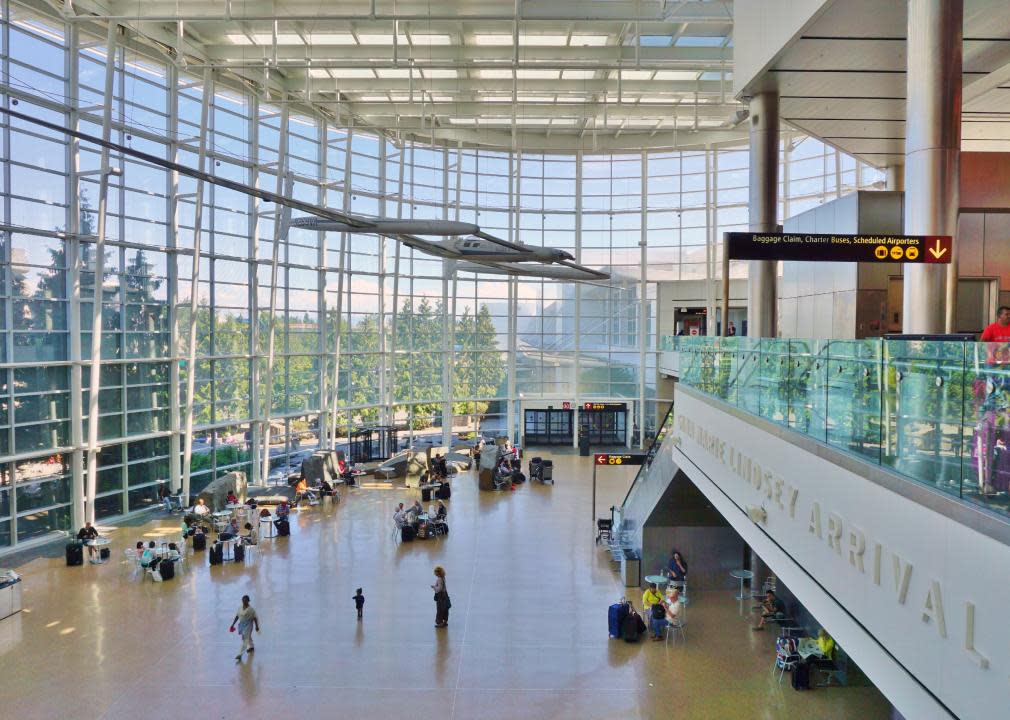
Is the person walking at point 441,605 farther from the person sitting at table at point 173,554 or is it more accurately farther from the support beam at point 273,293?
the support beam at point 273,293

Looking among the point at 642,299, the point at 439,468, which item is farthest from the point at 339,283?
the point at 642,299

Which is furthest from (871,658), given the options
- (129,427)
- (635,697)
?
(129,427)

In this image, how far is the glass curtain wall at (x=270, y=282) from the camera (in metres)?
17.1

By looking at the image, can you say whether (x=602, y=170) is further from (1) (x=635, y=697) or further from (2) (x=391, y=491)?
(1) (x=635, y=697)

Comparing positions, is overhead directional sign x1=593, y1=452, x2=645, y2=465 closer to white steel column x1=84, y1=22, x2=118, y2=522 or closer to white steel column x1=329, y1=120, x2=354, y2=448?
white steel column x1=329, y1=120, x2=354, y2=448

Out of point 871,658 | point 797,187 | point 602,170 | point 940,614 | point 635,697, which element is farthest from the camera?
point 602,170

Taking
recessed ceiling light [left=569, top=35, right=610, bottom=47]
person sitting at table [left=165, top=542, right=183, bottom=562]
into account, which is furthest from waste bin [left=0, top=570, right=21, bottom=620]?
recessed ceiling light [left=569, top=35, right=610, bottom=47]

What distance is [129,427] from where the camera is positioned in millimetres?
19875

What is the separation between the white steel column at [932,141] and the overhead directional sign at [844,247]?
47cm

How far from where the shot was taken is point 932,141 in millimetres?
7926

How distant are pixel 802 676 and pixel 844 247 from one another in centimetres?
641

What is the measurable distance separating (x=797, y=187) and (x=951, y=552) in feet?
95.8

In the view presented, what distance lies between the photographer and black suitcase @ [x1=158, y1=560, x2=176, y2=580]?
14.7m

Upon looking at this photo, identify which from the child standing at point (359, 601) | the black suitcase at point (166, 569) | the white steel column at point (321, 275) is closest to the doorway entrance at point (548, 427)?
the white steel column at point (321, 275)
